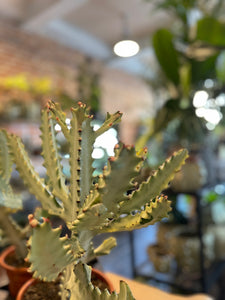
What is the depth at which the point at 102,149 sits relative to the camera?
483 millimetres

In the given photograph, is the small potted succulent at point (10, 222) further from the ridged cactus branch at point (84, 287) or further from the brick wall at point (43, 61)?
the brick wall at point (43, 61)

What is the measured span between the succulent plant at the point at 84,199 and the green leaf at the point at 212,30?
1562 mm

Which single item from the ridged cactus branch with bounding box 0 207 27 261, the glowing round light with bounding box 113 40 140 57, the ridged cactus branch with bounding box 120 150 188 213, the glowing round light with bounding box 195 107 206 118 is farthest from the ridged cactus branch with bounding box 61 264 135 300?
the glowing round light with bounding box 113 40 140 57

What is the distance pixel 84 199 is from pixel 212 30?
1659 millimetres

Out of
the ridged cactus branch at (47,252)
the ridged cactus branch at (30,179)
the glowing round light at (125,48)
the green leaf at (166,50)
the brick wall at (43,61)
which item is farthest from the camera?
the brick wall at (43,61)

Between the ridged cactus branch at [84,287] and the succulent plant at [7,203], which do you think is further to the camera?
the succulent plant at [7,203]

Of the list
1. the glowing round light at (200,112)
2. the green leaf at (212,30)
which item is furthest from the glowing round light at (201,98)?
the green leaf at (212,30)

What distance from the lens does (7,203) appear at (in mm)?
529

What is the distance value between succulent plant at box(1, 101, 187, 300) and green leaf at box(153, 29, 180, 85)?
4.60 ft

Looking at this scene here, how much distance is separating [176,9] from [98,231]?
70.1 inches

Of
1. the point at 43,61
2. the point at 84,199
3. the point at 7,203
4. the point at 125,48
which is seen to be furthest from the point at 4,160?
the point at 43,61

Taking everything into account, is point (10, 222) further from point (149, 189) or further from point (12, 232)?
point (149, 189)

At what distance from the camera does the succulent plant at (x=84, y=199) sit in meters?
0.35

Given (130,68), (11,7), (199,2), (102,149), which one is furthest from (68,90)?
(102,149)
